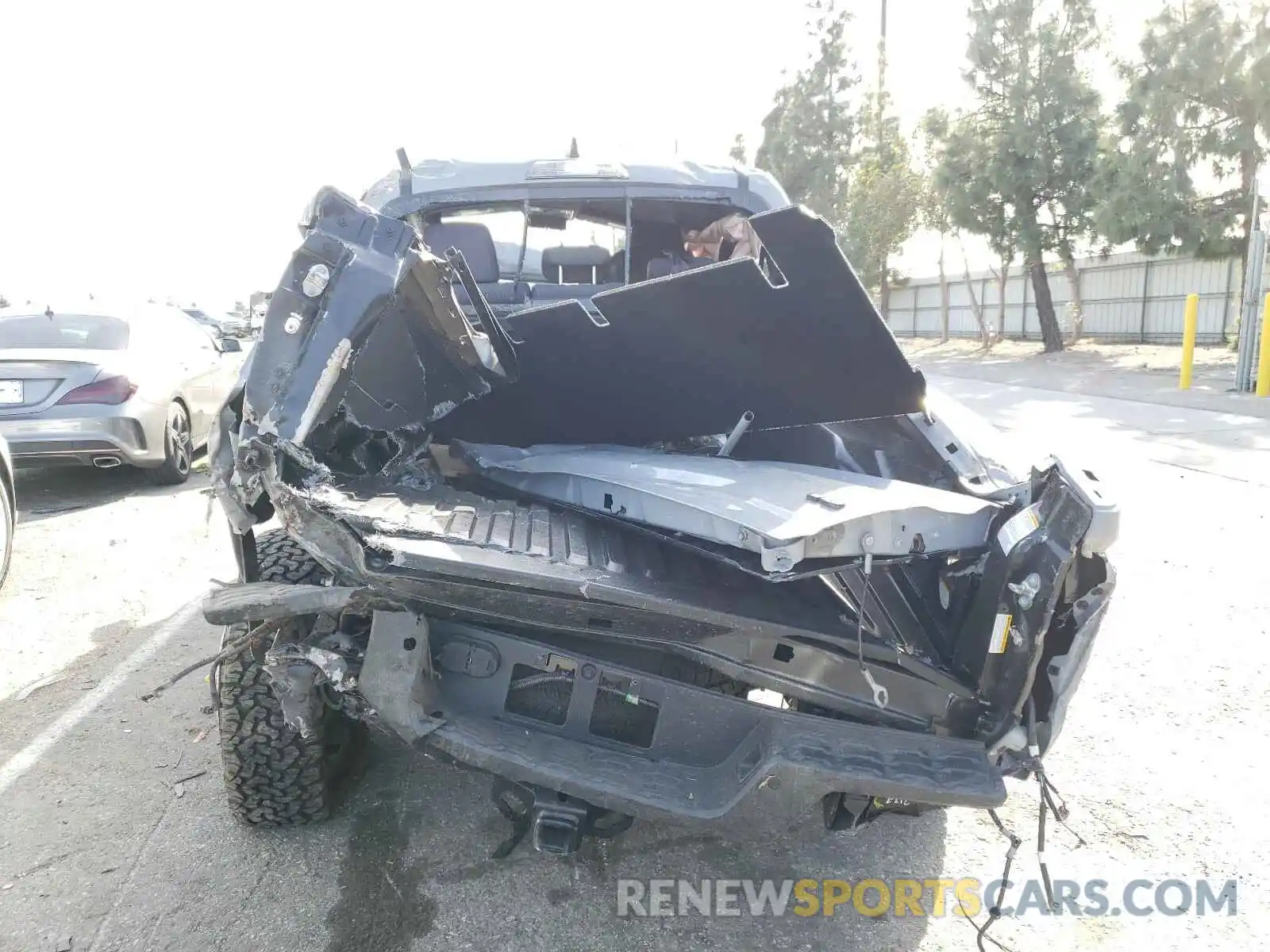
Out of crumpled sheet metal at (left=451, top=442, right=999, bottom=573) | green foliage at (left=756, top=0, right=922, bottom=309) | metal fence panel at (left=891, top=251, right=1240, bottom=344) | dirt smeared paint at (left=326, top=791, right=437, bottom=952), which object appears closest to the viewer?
crumpled sheet metal at (left=451, top=442, right=999, bottom=573)

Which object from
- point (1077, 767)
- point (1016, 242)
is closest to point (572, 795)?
point (1077, 767)

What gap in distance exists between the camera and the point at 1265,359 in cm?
1212

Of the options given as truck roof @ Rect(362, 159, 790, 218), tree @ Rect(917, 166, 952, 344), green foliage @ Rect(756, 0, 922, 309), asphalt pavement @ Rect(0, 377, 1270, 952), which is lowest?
asphalt pavement @ Rect(0, 377, 1270, 952)

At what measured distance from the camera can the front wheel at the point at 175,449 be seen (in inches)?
281

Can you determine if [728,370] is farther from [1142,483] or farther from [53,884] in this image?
[1142,483]

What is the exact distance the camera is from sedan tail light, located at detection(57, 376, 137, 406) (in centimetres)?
640

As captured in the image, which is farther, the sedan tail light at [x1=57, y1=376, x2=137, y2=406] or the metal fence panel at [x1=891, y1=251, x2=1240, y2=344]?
the metal fence panel at [x1=891, y1=251, x2=1240, y2=344]

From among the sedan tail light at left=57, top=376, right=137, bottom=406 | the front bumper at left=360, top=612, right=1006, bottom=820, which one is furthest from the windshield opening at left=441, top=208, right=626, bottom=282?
the sedan tail light at left=57, top=376, right=137, bottom=406

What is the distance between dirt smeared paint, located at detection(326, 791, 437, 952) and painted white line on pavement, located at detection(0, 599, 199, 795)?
55.5 inches

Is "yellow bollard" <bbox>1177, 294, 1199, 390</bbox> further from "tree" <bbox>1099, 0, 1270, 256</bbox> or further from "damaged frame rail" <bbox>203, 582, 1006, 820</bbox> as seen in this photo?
"damaged frame rail" <bbox>203, 582, 1006, 820</bbox>

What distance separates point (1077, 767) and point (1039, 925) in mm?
887

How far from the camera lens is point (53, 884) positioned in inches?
97.6

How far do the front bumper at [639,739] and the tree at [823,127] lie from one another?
36027 millimetres

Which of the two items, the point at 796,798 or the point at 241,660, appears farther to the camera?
the point at 241,660
